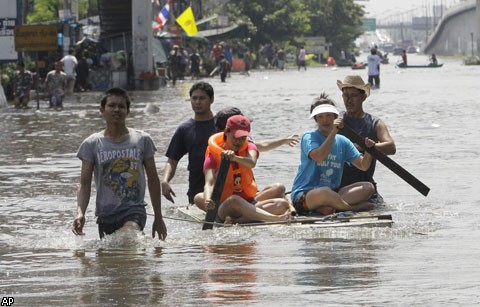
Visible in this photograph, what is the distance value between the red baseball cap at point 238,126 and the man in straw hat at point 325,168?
73 cm

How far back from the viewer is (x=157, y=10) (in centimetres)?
8725

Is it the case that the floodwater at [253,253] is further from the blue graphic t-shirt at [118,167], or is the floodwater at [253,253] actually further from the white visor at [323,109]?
the white visor at [323,109]

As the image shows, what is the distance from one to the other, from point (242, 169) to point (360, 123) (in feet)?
4.91

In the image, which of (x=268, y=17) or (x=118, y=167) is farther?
(x=268, y=17)

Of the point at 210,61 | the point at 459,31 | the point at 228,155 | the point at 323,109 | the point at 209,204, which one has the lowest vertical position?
the point at 209,204

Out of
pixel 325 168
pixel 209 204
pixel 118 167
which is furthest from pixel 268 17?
pixel 118 167

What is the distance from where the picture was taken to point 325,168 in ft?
42.2

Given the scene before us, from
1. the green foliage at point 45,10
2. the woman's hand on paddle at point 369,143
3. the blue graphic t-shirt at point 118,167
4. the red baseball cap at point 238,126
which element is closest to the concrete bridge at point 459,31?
the green foliage at point 45,10

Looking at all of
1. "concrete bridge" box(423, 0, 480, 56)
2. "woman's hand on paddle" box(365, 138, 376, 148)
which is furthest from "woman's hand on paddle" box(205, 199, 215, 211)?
"concrete bridge" box(423, 0, 480, 56)

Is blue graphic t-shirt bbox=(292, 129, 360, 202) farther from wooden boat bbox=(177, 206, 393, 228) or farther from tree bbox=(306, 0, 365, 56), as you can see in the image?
tree bbox=(306, 0, 365, 56)

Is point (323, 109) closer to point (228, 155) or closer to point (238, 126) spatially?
point (238, 126)

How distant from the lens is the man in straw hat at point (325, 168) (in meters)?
12.5

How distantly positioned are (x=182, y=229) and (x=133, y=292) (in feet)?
12.3

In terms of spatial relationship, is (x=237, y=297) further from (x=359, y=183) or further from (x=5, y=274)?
(x=359, y=183)
